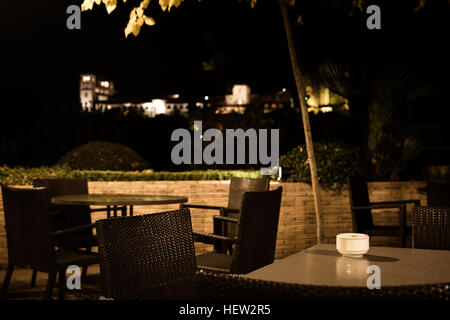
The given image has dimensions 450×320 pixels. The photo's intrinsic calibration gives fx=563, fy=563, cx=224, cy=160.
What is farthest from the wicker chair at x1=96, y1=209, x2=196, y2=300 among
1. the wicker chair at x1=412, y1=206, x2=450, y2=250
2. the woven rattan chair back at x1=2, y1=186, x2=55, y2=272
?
the woven rattan chair back at x1=2, y1=186, x2=55, y2=272

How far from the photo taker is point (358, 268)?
82.1 inches

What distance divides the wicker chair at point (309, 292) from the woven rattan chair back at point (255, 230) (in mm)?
2207

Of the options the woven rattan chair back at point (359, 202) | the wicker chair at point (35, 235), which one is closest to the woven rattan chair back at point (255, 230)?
the wicker chair at point (35, 235)

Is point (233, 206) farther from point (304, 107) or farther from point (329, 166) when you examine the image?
point (329, 166)

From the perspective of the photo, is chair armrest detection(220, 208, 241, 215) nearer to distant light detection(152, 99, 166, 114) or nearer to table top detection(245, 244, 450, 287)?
table top detection(245, 244, 450, 287)

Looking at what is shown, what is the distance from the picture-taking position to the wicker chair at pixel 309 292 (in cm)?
107

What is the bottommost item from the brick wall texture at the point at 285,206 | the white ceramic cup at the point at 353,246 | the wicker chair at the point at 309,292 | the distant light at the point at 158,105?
the brick wall texture at the point at 285,206

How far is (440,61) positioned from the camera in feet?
41.4

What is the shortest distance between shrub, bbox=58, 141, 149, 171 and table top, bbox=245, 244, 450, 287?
6521mm

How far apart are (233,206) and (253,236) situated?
1.82 metres

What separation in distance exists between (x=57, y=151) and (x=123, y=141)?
1.85 metres

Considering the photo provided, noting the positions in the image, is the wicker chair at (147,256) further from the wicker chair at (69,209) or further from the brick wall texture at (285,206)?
the brick wall texture at (285,206)

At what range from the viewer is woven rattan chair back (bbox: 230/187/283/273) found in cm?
345
